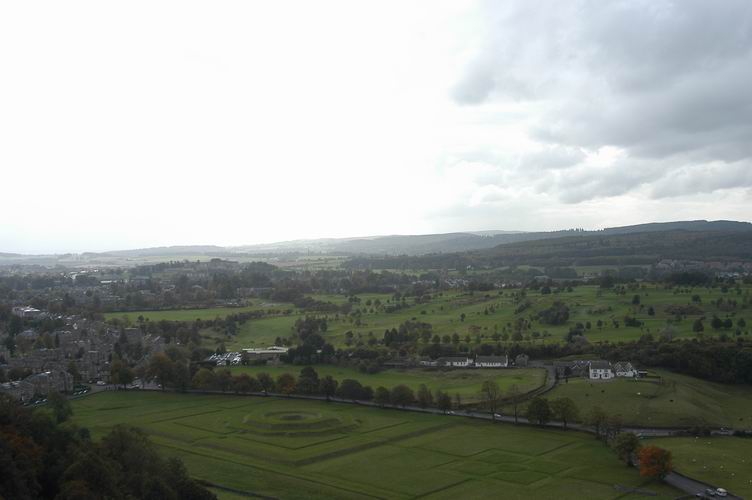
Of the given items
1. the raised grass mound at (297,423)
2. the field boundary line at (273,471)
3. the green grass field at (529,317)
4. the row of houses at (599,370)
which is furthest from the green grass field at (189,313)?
the field boundary line at (273,471)

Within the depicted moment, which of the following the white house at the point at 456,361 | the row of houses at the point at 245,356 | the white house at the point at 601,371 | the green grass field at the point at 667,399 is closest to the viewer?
the green grass field at the point at 667,399

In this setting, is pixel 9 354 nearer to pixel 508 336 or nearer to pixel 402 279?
pixel 508 336

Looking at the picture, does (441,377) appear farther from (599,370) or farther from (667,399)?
Result: (667,399)

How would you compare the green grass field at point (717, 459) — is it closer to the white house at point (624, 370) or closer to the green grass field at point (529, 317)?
the white house at point (624, 370)

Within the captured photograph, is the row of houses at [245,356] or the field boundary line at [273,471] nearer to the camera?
the field boundary line at [273,471]

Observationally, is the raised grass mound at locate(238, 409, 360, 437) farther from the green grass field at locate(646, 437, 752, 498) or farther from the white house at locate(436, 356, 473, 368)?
the green grass field at locate(646, 437, 752, 498)

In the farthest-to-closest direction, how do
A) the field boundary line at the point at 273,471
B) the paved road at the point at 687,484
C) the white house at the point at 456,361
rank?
the white house at the point at 456,361 < the field boundary line at the point at 273,471 < the paved road at the point at 687,484
